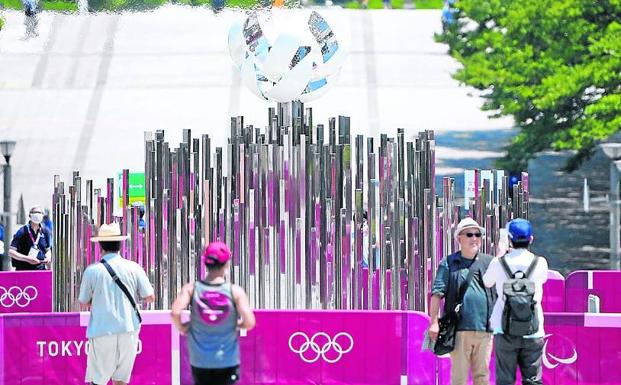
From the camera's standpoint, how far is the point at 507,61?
3284cm

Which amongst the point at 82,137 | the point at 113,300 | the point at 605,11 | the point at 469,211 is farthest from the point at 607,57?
the point at 113,300

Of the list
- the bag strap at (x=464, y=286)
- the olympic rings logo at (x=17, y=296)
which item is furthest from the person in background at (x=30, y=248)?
the bag strap at (x=464, y=286)

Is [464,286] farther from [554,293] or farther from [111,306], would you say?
[554,293]

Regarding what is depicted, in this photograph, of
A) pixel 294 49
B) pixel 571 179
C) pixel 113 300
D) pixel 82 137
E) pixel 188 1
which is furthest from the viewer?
pixel 188 1

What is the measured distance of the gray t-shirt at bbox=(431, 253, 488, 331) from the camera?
38.6 ft

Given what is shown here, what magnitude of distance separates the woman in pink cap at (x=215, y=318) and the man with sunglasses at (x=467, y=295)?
1.78m

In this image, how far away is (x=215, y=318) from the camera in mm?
10430

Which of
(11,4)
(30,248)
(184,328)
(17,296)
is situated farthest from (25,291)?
(11,4)

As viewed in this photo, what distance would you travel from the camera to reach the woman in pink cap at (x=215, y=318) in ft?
34.2

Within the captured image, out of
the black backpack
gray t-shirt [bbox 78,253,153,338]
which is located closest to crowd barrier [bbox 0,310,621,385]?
gray t-shirt [bbox 78,253,153,338]

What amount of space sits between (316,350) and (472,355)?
6.38 ft

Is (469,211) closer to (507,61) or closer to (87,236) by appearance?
(87,236)

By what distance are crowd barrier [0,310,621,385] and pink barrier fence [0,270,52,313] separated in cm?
422

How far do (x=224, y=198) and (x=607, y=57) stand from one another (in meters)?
18.3
